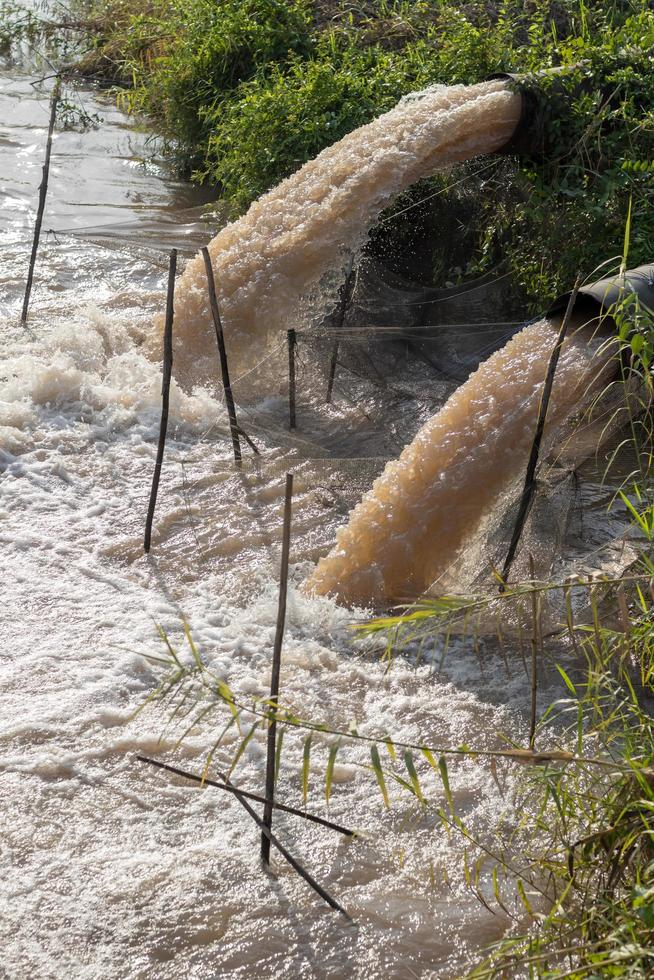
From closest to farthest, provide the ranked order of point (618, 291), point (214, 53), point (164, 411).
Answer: point (618, 291) < point (164, 411) < point (214, 53)

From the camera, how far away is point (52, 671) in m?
3.88

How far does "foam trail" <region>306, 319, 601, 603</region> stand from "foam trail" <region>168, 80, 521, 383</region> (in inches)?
73.5

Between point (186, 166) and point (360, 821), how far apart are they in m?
8.05

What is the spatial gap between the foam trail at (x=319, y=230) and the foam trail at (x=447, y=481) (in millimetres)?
1866

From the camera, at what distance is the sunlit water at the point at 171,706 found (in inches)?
114

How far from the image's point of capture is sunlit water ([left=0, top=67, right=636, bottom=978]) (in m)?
2.90

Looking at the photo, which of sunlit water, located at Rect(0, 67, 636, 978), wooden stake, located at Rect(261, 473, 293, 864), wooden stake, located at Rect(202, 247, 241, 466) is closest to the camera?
wooden stake, located at Rect(261, 473, 293, 864)

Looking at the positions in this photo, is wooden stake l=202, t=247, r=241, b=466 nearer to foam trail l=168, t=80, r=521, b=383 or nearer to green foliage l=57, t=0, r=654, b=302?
foam trail l=168, t=80, r=521, b=383

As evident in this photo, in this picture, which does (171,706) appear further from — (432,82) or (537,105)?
(432,82)

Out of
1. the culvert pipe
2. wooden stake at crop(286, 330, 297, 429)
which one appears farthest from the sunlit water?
the culvert pipe

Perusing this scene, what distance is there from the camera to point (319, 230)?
20.2 ft

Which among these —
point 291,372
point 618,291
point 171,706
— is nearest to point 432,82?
point 291,372

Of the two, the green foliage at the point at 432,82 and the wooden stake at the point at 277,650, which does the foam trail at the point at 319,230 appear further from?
the wooden stake at the point at 277,650

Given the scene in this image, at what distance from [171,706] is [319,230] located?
11.1 feet
